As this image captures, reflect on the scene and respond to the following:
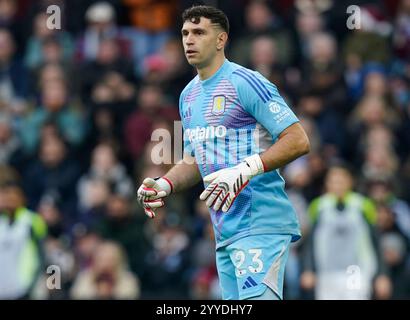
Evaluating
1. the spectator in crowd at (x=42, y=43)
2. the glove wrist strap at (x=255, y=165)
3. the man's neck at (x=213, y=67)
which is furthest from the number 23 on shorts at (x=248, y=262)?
the spectator in crowd at (x=42, y=43)

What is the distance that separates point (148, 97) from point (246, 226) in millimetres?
8143

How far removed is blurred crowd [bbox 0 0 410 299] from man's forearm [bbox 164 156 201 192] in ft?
15.9

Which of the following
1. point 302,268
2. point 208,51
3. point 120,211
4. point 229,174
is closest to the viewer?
point 229,174

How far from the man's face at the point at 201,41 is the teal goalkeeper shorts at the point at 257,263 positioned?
131 cm

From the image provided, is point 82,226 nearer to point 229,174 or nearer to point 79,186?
point 79,186

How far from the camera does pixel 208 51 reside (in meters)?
8.89

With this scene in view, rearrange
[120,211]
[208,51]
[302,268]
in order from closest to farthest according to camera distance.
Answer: [208,51]
[302,268]
[120,211]

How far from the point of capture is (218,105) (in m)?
8.80

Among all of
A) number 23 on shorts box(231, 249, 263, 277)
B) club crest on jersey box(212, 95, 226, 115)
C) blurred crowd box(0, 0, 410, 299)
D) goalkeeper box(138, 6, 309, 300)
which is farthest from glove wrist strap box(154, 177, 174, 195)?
blurred crowd box(0, 0, 410, 299)

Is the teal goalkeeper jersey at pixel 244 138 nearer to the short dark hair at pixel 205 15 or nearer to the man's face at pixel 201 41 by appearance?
the man's face at pixel 201 41

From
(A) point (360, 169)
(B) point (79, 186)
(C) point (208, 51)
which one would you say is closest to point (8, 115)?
(B) point (79, 186)

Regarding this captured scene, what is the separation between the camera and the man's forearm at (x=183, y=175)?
30.3ft
